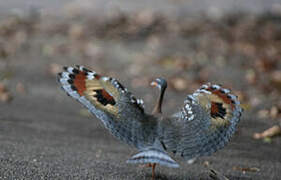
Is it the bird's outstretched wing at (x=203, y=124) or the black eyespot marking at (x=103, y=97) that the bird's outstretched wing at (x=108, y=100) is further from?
the bird's outstretched wing at (x=203, y=124)

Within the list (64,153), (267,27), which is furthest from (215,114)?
(267,27)

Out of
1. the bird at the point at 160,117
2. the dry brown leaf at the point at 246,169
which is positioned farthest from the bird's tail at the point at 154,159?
the dry brown leaf at the point at 246,169

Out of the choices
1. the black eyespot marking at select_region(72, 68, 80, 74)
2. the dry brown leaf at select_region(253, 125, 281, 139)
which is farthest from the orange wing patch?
the dry brown leaf at select_region(253, 125, 281, 139)

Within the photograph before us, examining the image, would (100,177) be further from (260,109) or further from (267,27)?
(267,27)

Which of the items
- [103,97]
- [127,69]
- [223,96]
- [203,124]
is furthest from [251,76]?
[103,97]

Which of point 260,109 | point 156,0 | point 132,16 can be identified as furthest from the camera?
point 156,0

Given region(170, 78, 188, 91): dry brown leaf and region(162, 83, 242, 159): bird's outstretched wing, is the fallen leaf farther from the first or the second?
region(170, 78, 188, 91): dry brown leaf
